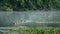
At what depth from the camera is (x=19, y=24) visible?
7.96 feet

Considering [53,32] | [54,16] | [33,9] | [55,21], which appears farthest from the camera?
[33,9]

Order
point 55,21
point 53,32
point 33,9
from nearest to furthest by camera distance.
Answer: point 53,32 < point 55,21 < point 33,9

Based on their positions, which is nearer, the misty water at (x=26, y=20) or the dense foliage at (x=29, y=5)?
the misty water at (x=26, y=20)

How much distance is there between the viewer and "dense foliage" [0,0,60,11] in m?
3.29

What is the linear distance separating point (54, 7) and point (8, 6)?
0.84 metres

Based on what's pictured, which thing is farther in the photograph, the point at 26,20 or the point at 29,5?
the point at 29,5

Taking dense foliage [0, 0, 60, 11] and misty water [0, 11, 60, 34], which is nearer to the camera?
misty water [0, 11, 60, 34]

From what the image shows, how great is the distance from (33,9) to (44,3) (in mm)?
245

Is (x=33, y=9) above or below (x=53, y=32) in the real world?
below

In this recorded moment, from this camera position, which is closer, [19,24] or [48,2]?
[19,24]

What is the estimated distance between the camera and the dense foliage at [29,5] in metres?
3.29

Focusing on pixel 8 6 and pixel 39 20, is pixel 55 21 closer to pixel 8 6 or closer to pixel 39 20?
pixel 39 20

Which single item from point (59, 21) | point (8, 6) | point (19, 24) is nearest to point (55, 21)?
point (59, 21)

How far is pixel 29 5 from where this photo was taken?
11.2ft
